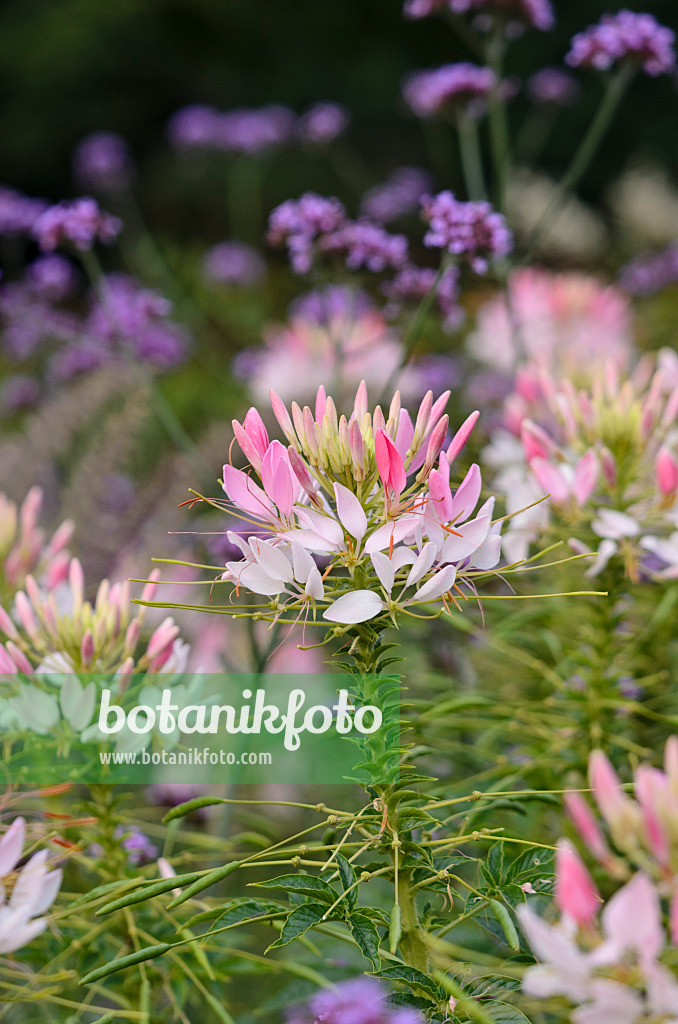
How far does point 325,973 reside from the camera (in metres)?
0.55

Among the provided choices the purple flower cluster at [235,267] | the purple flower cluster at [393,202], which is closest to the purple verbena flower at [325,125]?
the purple flower cluster at [393,202]

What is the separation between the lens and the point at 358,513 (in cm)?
37

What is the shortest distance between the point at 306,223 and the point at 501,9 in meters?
0.41

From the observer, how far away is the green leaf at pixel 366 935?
1.11 ft

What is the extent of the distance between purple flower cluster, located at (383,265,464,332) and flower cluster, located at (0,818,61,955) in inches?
22.7

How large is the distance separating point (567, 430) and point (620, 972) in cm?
43

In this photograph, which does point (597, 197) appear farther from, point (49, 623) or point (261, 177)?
point (49, 623)

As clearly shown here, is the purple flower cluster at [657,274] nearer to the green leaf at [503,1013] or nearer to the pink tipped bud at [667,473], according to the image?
the pink tipped bud at [667,473]

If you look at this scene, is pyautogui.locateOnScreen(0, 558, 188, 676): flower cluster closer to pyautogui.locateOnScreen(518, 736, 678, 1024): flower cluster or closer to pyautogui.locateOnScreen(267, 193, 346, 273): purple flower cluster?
pyautogui.locateOnScreen(518, 736, 678, 1024): flower cluster

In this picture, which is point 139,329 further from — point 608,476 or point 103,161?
point 103,161

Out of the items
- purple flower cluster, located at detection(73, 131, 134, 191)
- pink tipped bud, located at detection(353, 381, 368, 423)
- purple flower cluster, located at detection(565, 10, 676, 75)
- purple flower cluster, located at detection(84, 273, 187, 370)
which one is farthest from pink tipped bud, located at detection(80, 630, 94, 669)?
purple flower cluster, located at detection(73, 131, 134, 191)

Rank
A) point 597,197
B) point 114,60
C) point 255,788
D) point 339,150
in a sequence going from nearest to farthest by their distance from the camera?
1. point 255,788
2. point 339,150
3. point 114,60
4. point 597,197

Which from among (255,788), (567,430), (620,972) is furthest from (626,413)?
(255,788)

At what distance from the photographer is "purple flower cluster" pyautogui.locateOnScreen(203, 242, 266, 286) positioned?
97.0 inches
